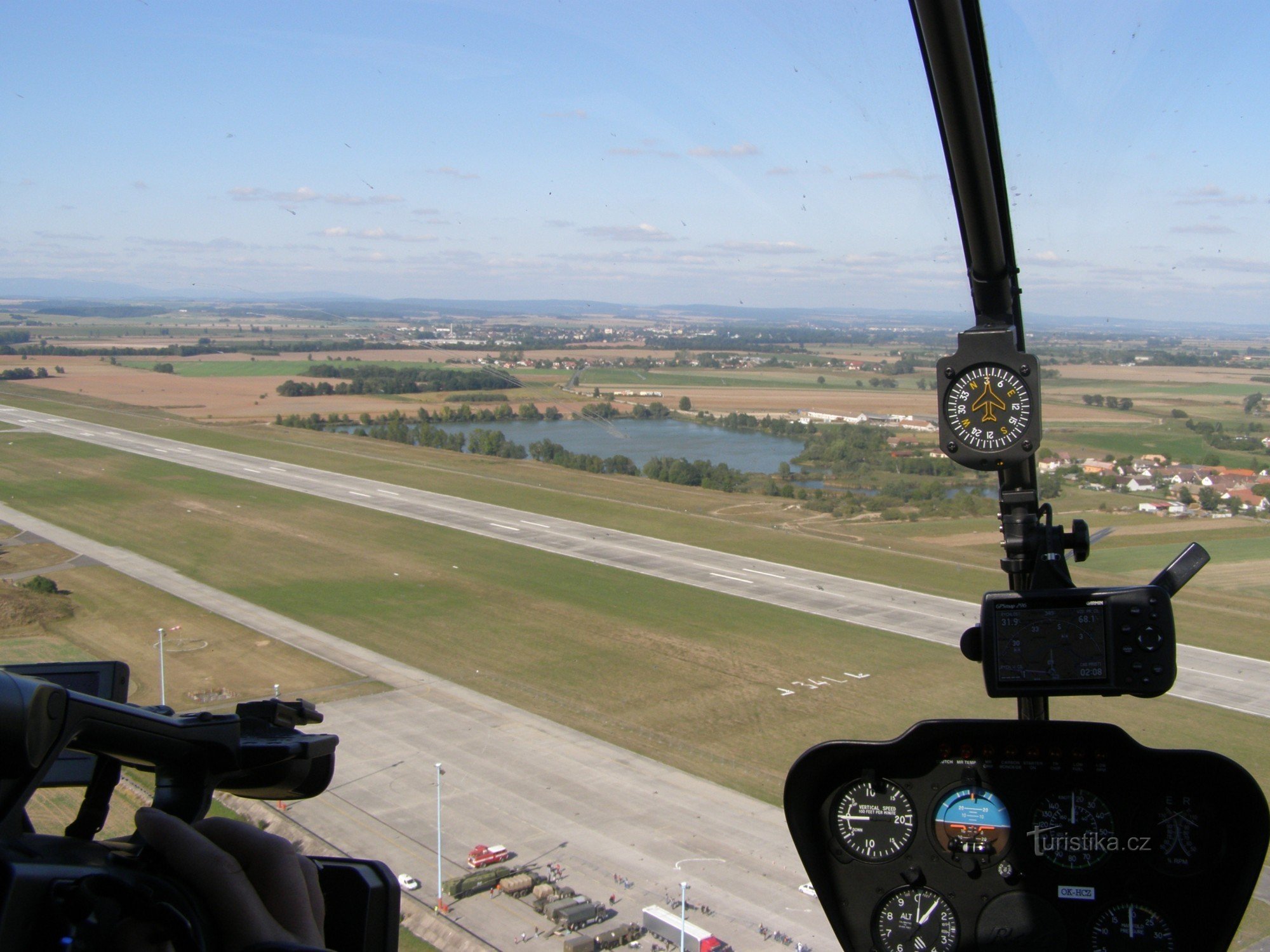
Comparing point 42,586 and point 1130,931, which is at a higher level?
point 1130,931

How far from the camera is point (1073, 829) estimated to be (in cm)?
242

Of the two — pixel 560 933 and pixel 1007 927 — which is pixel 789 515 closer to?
pixel 560 933

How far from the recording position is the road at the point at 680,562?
1527cm

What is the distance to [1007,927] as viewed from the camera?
243 cm

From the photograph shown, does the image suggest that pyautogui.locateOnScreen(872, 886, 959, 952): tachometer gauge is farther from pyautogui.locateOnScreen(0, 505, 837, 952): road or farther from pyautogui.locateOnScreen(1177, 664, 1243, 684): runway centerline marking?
pyautogui.locateOnScreen(1177, 664, 1243, 684): runway centerline marking

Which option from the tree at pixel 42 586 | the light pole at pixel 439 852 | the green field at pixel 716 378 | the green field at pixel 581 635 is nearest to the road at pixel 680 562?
the green field at pixel 581 635

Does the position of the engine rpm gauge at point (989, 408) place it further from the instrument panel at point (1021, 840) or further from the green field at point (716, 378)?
the green field at point (716, 378)

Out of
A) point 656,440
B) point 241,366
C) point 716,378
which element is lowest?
point 656,440

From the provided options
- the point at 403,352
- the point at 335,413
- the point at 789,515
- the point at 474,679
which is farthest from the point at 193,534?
the point at 403,352

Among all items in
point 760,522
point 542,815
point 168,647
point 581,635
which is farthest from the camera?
point 760,522

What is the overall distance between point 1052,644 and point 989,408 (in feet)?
2.09

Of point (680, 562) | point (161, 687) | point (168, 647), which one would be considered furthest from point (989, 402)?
point (680, 562)

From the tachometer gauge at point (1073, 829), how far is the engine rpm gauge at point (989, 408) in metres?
0.85

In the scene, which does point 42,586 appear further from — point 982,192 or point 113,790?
point 113,790
